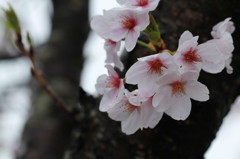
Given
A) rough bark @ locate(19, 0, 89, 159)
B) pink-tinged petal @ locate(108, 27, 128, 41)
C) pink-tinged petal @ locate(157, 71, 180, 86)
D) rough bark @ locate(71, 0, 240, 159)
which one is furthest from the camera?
rough bark @ locate(19, 0, 89, 159)

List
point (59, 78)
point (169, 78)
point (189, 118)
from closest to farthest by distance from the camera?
point (169, 78) → point (189, 118) → point (59, 78)

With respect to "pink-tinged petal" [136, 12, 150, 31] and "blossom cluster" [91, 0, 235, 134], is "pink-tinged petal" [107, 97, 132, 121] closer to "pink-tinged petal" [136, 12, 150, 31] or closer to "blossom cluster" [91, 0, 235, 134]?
"blossom cluster" [91, 0, 235, 134]

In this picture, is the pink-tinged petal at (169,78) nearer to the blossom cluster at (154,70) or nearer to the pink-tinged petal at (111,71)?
the blossom cluster at (154,70)

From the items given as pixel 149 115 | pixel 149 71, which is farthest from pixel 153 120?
pixel 149 71

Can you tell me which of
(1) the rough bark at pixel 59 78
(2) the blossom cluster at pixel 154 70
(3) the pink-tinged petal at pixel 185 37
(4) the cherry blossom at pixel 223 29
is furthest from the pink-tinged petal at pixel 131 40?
(1) the rough bark at pixel 59 78

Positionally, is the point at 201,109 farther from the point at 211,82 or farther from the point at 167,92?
the point at 167,92

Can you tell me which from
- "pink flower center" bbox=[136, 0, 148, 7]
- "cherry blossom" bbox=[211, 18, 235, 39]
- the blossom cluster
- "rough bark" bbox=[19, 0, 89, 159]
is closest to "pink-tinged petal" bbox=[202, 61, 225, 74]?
the blossom cluster

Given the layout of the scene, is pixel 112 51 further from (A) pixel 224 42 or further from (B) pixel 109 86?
(A) pixel 224 42
